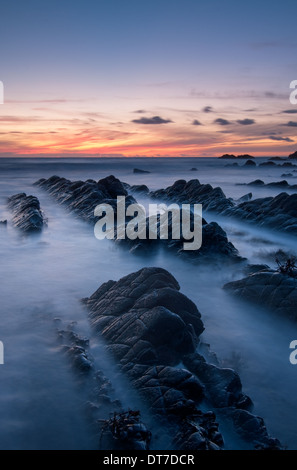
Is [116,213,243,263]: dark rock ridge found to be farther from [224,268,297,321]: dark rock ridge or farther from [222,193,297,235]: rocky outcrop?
[222,193,297,235]: rocky outcrop

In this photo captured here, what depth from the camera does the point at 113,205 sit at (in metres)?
20.1

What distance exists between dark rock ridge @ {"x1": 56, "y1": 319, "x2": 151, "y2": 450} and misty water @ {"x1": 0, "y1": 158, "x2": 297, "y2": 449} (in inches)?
5.5

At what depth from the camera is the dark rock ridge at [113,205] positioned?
13.1 m

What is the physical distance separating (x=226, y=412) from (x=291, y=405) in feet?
4.23

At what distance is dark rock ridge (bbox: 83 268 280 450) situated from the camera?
4.71 m

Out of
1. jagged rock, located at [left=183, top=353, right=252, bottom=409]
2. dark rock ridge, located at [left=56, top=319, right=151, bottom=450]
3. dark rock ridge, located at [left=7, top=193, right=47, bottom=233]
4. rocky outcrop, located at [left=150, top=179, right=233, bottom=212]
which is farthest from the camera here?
rocky outcrop, located at [left=150, top=179, right=233, bottom=212]

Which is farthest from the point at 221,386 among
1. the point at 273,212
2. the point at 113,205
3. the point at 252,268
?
the point at 113,205

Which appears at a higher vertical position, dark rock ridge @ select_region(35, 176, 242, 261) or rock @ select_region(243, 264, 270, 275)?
dark rock ridge @ select_region(35, 176, 242, 261)

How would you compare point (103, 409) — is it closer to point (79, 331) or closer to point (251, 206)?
point (79, 331)

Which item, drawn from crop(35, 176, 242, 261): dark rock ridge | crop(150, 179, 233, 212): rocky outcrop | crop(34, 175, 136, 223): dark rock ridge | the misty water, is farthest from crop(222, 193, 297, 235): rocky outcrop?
crop(34, 175, 136, 223): dark rock ridge

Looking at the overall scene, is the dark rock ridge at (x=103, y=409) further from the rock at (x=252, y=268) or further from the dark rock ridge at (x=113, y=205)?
the dark rock ridge at (x=113, y=205)

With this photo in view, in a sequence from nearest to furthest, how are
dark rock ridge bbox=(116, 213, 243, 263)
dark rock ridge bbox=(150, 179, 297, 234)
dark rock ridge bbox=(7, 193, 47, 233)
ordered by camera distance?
dark rock ridge bbox=(116, 213, 243, 263) < dark rock ridge bbox=(7, 193, 47, 233) < dark rock ridge bbox=(150, 179, 297, 234)

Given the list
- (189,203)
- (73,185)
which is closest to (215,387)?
(189,203)

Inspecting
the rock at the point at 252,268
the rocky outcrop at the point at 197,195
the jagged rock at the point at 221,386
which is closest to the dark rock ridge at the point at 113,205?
the rock at the point at 252,268
